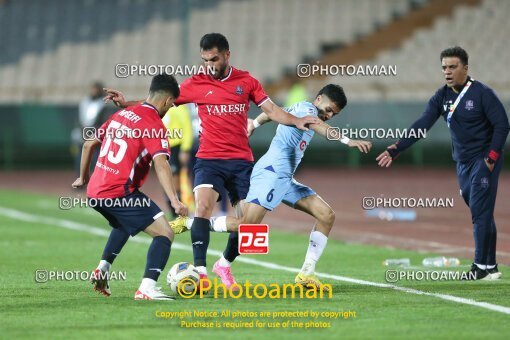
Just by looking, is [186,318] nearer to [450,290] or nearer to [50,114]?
[450,290]

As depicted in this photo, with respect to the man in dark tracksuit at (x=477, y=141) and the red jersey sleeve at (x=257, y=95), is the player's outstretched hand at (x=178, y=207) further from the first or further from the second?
the man in dark tracksuit at (x=477, y=141)

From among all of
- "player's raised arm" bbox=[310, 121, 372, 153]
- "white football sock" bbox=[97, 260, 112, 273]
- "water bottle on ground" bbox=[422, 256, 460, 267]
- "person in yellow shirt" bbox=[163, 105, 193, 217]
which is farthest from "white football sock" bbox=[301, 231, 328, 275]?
"person in yellow shirt" bbox=[163, 105, 193, 217]

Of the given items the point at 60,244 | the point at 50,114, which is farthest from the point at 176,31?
the point at 60,244

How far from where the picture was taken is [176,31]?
136 ft

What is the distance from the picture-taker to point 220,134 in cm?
1071

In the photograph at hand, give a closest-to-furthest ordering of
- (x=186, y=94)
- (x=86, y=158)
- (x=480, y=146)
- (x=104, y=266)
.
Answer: (x=104, y=266) → (x=86, y=158) → (x=186, y=94) → (x=480, y=146)

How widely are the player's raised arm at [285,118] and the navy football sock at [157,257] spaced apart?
160 cm

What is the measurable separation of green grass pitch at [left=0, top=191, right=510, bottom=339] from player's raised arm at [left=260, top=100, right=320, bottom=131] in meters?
1.64

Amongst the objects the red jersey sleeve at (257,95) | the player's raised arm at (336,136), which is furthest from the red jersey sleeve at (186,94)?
the player's raised arm at (336,136)

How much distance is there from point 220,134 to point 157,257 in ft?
5.46

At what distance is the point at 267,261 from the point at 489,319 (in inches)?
212

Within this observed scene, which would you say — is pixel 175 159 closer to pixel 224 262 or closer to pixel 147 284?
pixel 224 262

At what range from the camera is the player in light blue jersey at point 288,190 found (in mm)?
10492

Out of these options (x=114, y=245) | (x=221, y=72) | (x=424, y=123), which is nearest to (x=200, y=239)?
(x=114, y=245)
